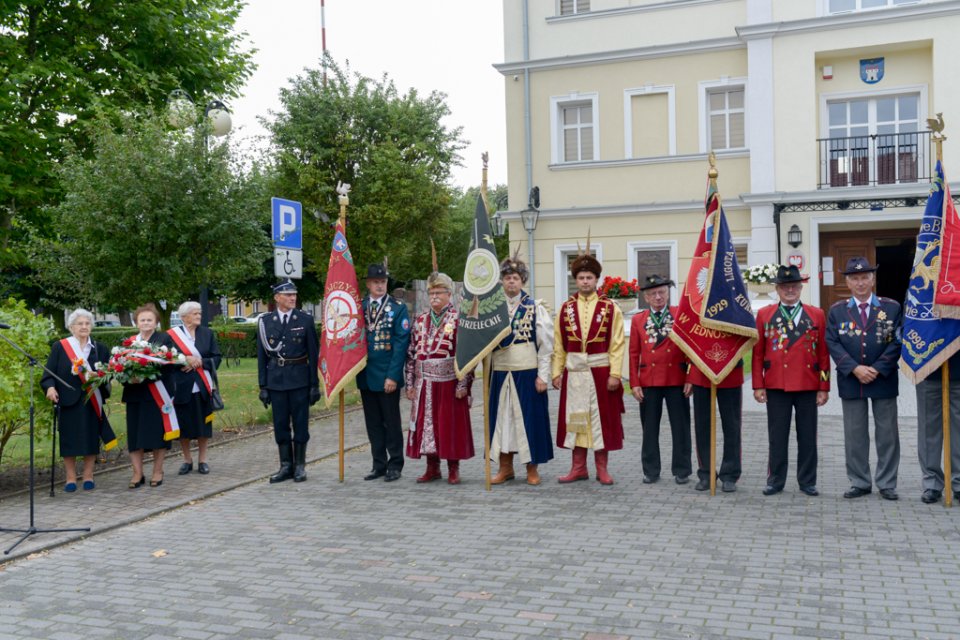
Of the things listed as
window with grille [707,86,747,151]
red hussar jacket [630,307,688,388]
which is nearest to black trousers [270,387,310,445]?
red hussar jacket [630,307,688,388]

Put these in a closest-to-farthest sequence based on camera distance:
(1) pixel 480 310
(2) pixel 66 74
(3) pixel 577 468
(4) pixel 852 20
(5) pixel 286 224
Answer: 1. (1) pixel 480 310
2. (3) pixel 577 468
3. (5) pixel 286 224
4. (2) pixel 66 74
5. (4) pixel 852 20

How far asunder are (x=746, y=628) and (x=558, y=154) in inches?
680

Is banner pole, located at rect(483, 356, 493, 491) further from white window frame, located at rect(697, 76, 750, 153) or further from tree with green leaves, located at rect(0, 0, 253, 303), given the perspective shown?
white window frame, located at rect(697, 76, 750, 153)

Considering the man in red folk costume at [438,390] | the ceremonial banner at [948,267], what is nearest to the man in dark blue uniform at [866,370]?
the ceremonial banner at [948,267]

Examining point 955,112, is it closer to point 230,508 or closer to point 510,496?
point 510,496

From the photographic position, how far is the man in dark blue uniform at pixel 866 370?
7.37m

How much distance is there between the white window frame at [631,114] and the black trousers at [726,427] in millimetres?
12849

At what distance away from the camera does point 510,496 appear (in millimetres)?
7898

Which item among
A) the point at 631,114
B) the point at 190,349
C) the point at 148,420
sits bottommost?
the point at 148,420

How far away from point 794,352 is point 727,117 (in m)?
13.3

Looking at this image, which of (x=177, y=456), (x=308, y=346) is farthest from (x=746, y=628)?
(x=177, y=456)

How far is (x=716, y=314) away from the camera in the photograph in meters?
7.73

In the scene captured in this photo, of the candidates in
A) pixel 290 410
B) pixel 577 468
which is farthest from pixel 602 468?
pixel 290 410

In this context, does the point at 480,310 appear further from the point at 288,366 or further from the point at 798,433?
the point at 798,433
